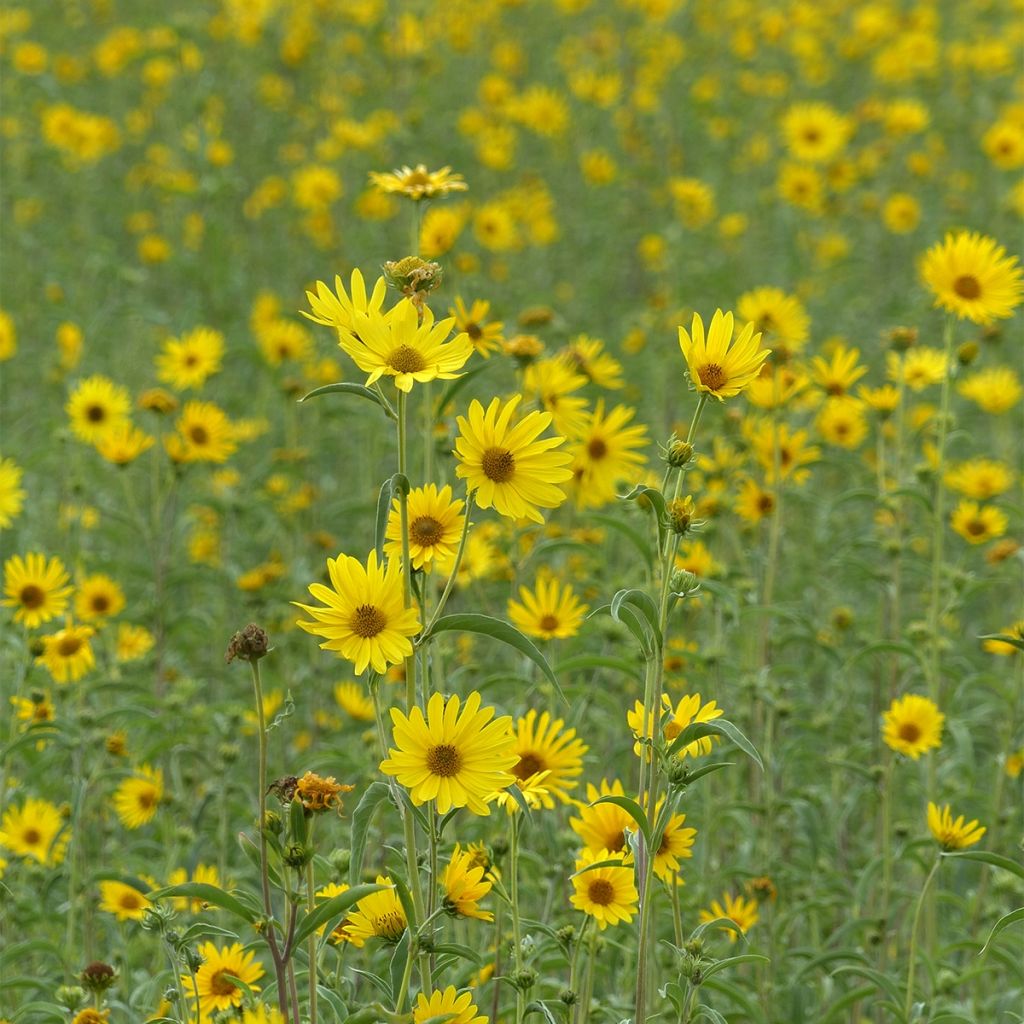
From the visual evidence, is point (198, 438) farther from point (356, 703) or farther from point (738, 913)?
point (738, 913)

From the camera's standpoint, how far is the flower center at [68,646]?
3.12 m

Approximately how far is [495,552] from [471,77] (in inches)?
307

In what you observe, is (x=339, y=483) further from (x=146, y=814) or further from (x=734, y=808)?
(x=734, y=808)

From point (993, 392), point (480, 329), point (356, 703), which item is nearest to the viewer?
point (480, 329)

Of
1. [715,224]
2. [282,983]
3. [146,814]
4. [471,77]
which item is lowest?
[282,983]

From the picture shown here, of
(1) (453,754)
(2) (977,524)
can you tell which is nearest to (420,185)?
(1) (453,754)

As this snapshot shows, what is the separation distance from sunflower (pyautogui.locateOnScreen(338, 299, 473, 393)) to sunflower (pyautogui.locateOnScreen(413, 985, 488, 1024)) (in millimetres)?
887

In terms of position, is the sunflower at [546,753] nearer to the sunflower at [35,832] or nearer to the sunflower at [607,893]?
the sunflower at [607,893]

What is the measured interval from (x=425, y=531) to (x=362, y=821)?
438mm

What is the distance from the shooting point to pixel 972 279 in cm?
321

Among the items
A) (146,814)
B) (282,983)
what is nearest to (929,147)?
(146,814)

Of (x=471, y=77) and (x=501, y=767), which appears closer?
(x=501, y=767)

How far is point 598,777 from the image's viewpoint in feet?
11.1

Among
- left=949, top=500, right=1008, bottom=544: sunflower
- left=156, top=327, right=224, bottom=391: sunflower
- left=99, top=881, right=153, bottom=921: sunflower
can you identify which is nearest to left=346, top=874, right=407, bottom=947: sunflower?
left=99, top=881, right=153, bottom=921: sunflower
